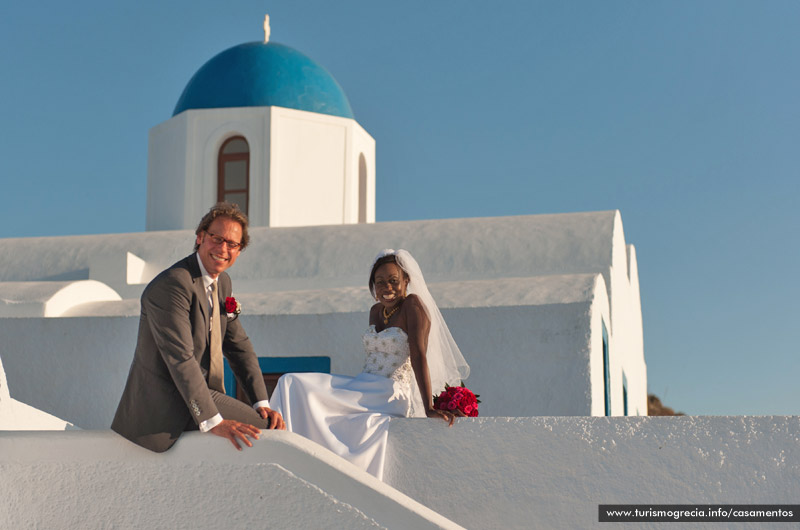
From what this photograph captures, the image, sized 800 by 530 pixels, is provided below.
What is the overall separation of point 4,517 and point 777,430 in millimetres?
3146

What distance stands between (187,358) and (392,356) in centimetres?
152

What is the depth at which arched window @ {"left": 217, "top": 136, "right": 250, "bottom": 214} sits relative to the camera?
11.0m

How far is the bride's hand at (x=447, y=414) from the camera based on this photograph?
4.12 m

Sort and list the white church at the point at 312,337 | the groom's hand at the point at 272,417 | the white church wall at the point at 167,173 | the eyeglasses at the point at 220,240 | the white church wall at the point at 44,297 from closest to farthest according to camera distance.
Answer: the white church at the point at 312,337, the eyeglasses at the point at 220,240, the groom's hand at the point at 272,417, the white church wall at the point at 44,297, the white church wall at the point at 167,173

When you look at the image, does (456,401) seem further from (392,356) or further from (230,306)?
(230,306)

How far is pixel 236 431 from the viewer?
10.9 feet

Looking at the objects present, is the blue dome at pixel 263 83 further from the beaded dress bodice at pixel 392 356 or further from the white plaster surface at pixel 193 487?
the white plaster surface at pixel 193 487

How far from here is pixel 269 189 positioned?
1069 centimetres

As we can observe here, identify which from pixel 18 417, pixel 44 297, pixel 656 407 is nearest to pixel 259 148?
pixel 44 297

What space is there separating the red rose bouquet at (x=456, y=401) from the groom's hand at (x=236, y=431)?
108 cm

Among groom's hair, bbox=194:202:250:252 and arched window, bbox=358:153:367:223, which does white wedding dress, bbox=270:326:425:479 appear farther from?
arched window, bbox=358:153:367:223

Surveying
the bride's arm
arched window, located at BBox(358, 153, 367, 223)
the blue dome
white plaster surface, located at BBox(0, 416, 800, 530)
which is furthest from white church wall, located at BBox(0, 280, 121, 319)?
white plaster surface, located at BBox(0, 416, 800, 530)

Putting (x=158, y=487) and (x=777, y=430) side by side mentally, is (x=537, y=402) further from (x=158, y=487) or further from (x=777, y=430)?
(x=158, y=487)

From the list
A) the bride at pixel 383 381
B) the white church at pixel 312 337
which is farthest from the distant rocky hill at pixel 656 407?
the bride at pixel 383 381
